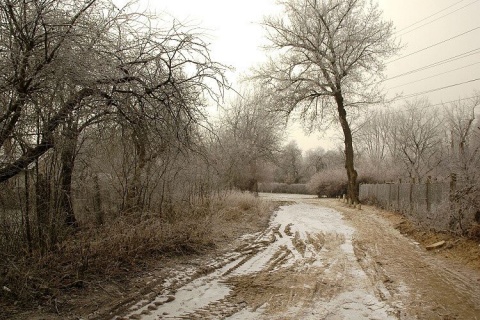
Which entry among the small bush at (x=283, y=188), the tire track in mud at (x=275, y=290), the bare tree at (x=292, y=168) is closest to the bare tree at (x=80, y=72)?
the tire track in mud at (x=275, y=290)

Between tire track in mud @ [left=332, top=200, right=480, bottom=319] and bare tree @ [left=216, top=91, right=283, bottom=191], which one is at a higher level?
bare tree @ [left=216, top=91, right=283, bottom=191]

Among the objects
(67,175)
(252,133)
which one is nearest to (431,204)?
(67,175)

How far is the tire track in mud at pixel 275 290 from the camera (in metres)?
5.54

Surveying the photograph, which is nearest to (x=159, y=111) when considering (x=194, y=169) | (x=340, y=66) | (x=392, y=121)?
(x=194, y=169)

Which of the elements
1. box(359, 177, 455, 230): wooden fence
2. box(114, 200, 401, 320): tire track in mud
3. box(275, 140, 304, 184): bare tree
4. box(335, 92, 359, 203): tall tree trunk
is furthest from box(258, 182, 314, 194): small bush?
box(114, 200, 401, 320): tire track in mud

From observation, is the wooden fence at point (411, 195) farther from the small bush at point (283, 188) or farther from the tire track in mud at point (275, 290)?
the small bush at point (283, 188)

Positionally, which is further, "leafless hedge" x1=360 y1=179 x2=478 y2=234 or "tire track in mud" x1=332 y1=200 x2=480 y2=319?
"leafless hedge" x1=360 y1=179 x2=478 y2=234

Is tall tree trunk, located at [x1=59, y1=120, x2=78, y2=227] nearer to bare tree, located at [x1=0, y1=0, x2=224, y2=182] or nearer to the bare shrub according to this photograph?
bare tree, located at [x1=0, y1=0, x2=224, y2=182]

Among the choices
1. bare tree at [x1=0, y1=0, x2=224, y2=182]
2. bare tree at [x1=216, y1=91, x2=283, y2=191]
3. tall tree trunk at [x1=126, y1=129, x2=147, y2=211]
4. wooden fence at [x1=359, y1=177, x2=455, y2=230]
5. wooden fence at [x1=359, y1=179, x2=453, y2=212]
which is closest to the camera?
bare tree at [x1=0, y1=0, x2=224, y2=182]

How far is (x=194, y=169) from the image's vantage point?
447 inches

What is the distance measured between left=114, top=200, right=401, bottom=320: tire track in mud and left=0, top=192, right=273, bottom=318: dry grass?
95 cm

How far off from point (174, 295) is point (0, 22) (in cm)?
452

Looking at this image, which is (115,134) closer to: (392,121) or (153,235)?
(153,235)

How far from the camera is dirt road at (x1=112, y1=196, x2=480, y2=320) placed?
18.4ft
